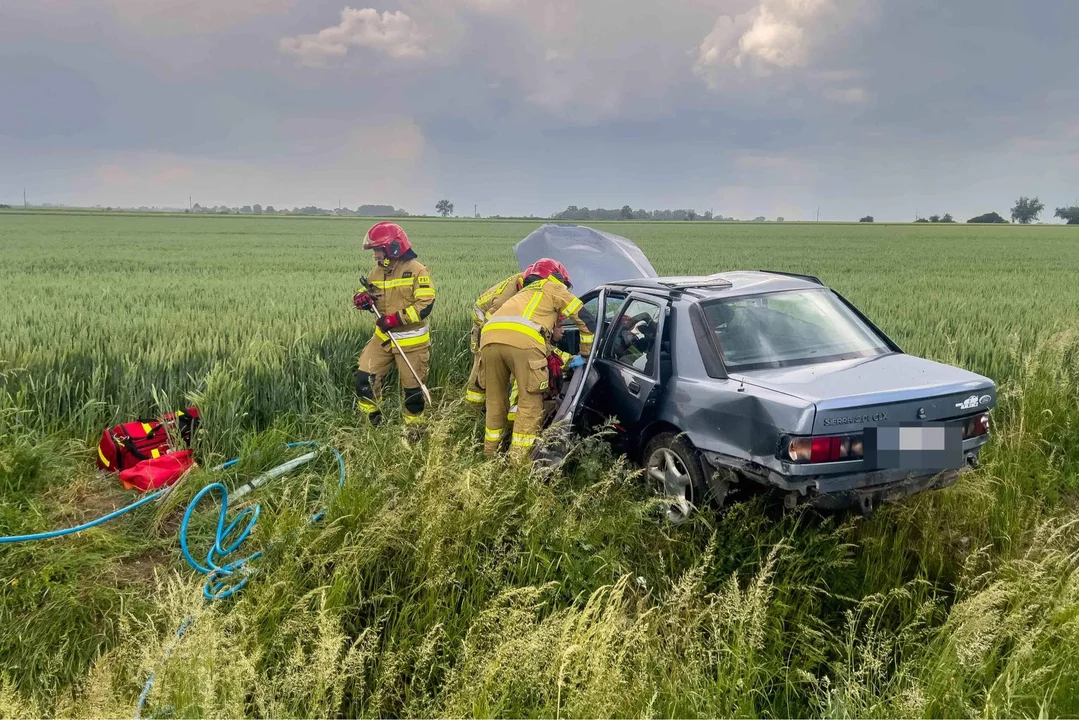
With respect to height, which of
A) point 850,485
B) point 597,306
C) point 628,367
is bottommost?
point 850,485

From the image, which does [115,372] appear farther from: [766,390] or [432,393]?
[766,390]

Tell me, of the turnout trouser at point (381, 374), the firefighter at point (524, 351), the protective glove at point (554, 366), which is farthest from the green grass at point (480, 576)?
the protective glove at point (554, 366)

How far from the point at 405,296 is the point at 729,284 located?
3.08 m

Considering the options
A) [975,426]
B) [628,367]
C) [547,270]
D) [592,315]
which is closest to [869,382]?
[975,426]

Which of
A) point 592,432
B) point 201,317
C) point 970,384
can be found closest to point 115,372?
point 201,317

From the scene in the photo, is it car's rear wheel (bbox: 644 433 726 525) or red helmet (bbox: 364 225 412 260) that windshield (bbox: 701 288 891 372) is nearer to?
car's rear wheel (bbox: 644 433 726 525)

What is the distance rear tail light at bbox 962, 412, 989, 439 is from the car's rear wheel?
50.3 inches

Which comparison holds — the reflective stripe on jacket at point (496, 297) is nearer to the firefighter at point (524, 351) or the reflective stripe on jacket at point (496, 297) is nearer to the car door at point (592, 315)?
the car door at point (592, 315)

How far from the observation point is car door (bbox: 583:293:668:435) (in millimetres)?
4348

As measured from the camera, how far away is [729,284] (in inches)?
179

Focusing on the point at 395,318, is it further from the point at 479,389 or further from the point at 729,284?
the point at 729,284

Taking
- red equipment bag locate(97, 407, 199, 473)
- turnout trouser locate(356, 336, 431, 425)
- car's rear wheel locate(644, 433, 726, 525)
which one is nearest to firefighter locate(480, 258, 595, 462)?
car's rear wheel locate(644, 433, 726, 525)

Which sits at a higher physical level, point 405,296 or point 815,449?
point 405,296

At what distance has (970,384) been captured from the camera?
11.9 ft
